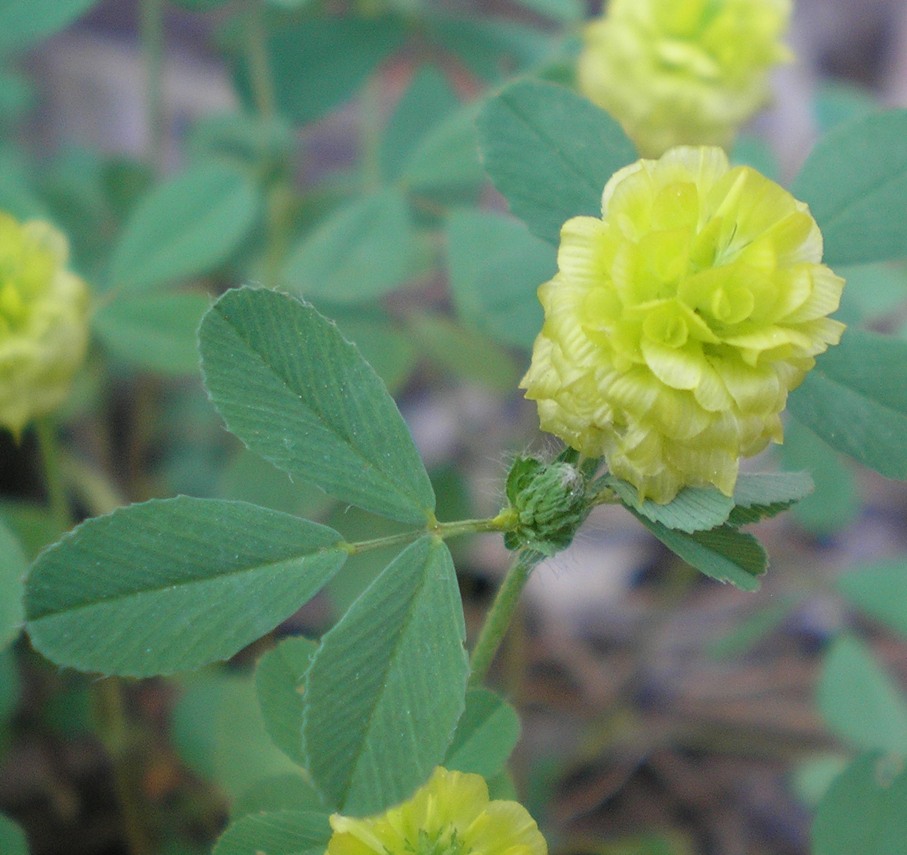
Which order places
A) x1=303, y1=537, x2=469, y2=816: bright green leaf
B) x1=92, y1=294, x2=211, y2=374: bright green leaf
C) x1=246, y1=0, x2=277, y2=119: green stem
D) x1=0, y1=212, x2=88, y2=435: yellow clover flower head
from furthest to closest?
x1=246, y1=0, x2=277, y2=119: green stem
x1=92, y1=294, x2=211, y2=374: bright green leaf
x1=0, y1=212, x2=88, y2=435: yellow clover flower head
x1=303, y1=537, x2=469, y2=816: bright green leaf

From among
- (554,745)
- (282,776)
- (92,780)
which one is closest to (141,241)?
(282,776)

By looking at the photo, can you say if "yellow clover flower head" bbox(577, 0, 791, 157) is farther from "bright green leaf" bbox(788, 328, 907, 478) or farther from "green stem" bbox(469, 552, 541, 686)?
"green stem" bbox(469, 552, 541, 686)

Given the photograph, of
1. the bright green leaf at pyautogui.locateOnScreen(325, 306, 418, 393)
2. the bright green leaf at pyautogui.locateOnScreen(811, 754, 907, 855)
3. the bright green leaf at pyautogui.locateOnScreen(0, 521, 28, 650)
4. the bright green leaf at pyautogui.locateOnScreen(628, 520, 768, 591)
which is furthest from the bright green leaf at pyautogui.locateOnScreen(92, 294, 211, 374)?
the bright green leaf at pyautogui.locateOnScreen(811, 754, 907, 855)

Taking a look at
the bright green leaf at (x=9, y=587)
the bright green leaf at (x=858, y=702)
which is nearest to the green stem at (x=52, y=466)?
the bright green leaf at (x=9, y=587)

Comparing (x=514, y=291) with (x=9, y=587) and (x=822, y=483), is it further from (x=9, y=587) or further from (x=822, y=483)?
(x=822, y=483)

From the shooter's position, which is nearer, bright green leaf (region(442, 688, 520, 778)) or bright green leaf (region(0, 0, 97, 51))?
bright green leaf (region(442, 688, 520, 778))

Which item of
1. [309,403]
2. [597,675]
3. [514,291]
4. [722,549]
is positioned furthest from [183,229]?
[597,675]

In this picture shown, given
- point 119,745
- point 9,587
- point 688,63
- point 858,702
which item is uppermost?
point 688,63
